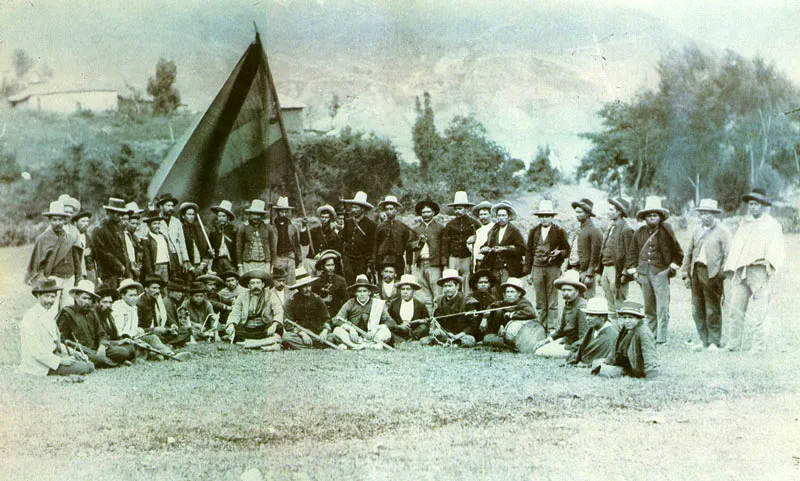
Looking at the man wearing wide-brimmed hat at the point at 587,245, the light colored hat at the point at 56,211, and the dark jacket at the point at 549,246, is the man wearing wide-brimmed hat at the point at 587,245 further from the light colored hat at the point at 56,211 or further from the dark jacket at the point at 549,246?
the light colored hat at the point at 56,211

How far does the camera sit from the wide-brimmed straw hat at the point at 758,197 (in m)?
6.74

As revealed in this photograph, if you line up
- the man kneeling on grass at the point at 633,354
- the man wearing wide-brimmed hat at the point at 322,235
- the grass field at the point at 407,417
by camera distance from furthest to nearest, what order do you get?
1. the man wearing wide-brimmed hat at the point at 322,235
2. the man kneeling on grass at the point at 633,354
3. the grass field at the point at 407,417

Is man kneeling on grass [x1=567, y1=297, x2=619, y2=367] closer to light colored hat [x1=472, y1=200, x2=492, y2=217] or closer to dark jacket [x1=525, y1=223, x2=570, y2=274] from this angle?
dark jacket [x1=525, y1=223, x2=570, y2=274]

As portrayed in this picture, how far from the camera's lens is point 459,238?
7.39 m

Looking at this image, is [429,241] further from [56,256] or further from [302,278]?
[56,256]

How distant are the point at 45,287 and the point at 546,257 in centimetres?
438

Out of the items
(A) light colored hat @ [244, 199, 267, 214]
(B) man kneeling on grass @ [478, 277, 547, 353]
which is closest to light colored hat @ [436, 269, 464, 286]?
(B) man kneeling on grass @ [478, 277, 547, 353]

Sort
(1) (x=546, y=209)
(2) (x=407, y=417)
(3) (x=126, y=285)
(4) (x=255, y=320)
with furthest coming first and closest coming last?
(1) (x=546, y=209) → (4) (x=255, y=320) → (3) (x=126, y=285) → (2) (x=407, y=417)

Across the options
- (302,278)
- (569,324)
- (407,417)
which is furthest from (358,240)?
(569,324)

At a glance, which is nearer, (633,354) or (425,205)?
(633,354)

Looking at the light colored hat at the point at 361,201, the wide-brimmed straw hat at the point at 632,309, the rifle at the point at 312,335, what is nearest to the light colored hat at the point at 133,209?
the rifle at the point at 312,335

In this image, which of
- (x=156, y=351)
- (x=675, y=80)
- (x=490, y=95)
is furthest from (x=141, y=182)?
(x=675, y=80)

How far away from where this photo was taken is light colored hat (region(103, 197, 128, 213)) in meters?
6.90

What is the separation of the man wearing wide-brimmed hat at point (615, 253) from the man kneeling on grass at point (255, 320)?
300cm
